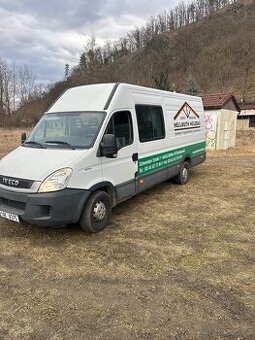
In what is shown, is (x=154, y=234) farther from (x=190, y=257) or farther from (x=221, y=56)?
(x=221, y=56)

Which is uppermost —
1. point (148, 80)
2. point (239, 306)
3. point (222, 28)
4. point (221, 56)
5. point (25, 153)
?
point (222, 28)

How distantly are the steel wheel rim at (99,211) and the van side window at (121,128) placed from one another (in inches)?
44.4

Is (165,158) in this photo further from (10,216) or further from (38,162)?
(10,216)

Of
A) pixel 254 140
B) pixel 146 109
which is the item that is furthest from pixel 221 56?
pixel 146 109

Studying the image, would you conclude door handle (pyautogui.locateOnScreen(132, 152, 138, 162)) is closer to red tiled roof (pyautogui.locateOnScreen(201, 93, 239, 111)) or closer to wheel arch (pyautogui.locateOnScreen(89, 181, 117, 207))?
wheel arch (pyautogui.locateOnScreen(89, 181, 117, 207))

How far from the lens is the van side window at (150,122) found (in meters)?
6.65

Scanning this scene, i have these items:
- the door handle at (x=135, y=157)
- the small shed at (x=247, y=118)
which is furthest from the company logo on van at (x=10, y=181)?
the small shed at (x=247, y=118)

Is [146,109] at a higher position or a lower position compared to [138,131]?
higher

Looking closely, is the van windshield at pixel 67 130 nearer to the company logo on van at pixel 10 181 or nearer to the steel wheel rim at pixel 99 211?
the company logo on van at pixel 10 181

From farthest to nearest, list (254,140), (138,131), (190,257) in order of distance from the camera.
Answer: (254,140), (138,131), (190,257)

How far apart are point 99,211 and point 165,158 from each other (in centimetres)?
289

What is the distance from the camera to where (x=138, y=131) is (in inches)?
257

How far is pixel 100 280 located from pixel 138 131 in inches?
132

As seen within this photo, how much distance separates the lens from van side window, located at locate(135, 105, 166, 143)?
665cm
